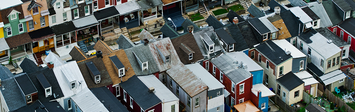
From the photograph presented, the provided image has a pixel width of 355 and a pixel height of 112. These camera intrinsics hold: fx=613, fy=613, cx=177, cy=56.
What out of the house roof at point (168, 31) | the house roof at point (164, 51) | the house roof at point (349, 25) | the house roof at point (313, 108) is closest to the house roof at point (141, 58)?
the house roof at point (164, 51)

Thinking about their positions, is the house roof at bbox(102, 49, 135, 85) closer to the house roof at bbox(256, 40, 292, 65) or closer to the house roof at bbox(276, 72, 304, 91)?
the house roof at bbox(256, 40, 292, 65)

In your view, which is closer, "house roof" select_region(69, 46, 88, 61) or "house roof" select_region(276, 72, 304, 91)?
"house roof" select_region(69, 46, 88, 61)

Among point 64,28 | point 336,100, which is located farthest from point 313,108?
point 64,28

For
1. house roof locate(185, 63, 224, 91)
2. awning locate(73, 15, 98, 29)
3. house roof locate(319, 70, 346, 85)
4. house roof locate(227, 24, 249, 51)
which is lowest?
house roof locate(319, 70, 346, 85)

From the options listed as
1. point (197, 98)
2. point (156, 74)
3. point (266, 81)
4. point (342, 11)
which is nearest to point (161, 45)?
point (156, 74)

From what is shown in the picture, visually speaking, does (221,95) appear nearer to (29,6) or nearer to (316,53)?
(316,53)

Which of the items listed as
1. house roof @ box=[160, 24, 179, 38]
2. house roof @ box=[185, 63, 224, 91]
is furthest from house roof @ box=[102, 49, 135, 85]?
house roof @ box=[160, 24, 179, 38]
